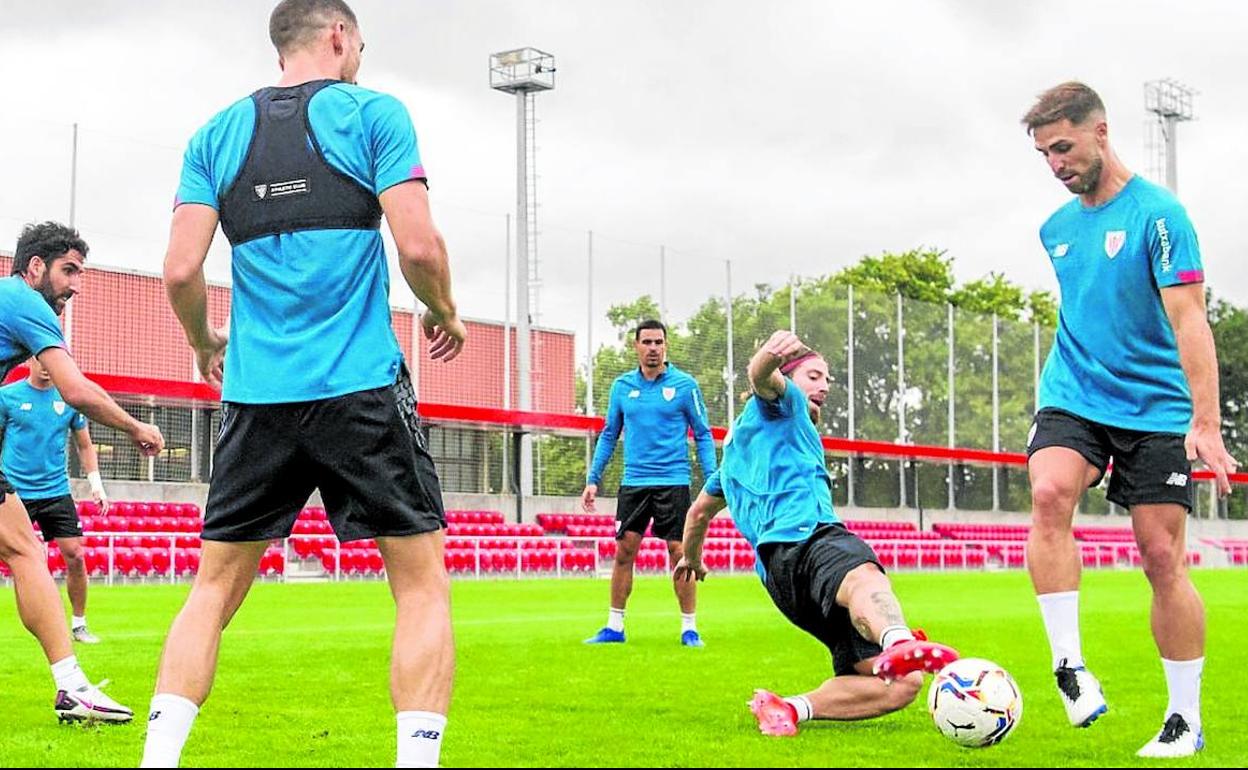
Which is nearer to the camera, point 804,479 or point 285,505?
point 285,505

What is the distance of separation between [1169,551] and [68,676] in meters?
4.48

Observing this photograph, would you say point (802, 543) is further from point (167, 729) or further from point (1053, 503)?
point (167, 729)

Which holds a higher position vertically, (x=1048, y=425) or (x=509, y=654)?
(x=1048, y=425)

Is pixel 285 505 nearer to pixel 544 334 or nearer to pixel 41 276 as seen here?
pixel 41 276

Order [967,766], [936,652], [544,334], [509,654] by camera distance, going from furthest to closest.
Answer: [544,334] → [509,654] → [967,766] → [936,652]

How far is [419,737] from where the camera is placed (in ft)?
14.4

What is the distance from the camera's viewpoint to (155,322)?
112 ft

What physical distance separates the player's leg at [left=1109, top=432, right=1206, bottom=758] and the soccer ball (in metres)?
0.61

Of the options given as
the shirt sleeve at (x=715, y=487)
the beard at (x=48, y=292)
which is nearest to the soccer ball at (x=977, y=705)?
the shirt sleeve at (x=715, y=487)

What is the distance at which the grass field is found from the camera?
238 inches

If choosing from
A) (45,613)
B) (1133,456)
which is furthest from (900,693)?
(45,613)

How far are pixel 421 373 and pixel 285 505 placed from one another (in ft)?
116

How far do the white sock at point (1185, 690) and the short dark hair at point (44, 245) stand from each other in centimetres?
481

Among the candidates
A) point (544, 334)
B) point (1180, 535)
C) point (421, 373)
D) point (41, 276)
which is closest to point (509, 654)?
point (41, 276)
